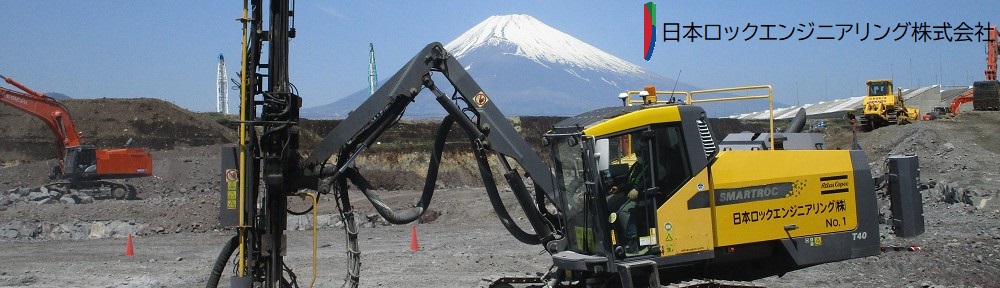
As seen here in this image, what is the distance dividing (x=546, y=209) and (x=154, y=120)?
44212 millimetres

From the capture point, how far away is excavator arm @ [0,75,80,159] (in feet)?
115

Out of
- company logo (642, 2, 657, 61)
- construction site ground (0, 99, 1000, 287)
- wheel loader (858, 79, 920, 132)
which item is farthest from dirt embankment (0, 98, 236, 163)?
company logo (642, 2, 657, 61)

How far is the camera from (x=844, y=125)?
52.5 meters

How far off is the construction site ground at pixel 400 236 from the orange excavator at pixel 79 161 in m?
1.33

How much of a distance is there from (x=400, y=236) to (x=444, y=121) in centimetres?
1271

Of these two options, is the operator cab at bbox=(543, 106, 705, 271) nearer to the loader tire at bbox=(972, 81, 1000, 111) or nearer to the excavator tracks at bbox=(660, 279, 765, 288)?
the excavator tracks at bbox=(660, 279, 765, 288)

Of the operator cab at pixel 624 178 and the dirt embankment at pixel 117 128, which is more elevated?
the dirt embankment at pixel 117 128

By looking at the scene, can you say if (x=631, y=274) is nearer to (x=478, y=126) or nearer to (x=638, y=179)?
(x=638, y=179)

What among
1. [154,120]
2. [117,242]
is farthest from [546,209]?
[154,120]

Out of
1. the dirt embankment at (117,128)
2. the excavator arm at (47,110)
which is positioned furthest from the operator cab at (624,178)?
the dirt embankment at (117,128)

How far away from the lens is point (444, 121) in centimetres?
1173

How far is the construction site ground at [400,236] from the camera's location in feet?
48.8

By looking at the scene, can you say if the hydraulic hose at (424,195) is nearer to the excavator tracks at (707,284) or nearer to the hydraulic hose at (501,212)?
the hydraulic hose at (501,212)

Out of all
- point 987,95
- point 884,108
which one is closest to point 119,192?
point 884,108
